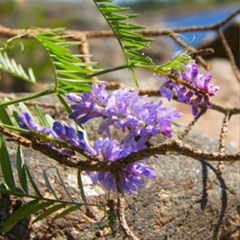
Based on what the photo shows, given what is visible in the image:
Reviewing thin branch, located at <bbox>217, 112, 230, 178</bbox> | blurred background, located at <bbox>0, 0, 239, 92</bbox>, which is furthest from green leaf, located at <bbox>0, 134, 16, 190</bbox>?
blurred background, located at <bbox>0, 0, 239, 92</bbox>

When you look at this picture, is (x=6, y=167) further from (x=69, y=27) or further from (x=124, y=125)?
(x=69, y=27)

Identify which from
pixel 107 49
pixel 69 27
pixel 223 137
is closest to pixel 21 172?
pixel 223 137

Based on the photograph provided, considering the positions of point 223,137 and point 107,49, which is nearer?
point 223,137

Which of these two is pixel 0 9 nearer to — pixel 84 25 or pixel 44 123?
pixel 84 25

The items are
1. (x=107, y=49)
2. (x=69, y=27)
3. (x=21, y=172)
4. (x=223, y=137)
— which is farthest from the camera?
(x=107, y=49)

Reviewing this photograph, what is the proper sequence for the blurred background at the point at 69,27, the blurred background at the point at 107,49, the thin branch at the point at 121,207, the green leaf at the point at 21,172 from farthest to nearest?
the blurred background at the point at 69,27, the blurred background at the point at 107,49, the green leaf at the point at 21,172, the thin branch at the point at 121,207

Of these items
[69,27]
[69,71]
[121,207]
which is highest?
[69,27]

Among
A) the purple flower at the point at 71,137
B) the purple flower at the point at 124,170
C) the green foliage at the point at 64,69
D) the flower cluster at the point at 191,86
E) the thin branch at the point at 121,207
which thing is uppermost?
the green foliage at the point at 64,69

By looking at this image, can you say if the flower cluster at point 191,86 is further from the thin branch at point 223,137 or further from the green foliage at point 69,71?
the thin branch at point 223,137

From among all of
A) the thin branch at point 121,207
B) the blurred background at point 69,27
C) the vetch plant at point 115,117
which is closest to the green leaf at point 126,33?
the vetch plant at point 115,117

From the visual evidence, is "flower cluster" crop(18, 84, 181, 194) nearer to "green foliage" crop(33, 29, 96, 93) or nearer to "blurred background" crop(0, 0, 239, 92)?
"green foliage" crop(33, 29, 96, 93)

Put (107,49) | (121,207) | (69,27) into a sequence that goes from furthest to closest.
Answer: (107,49), (69,27), (121,207)
